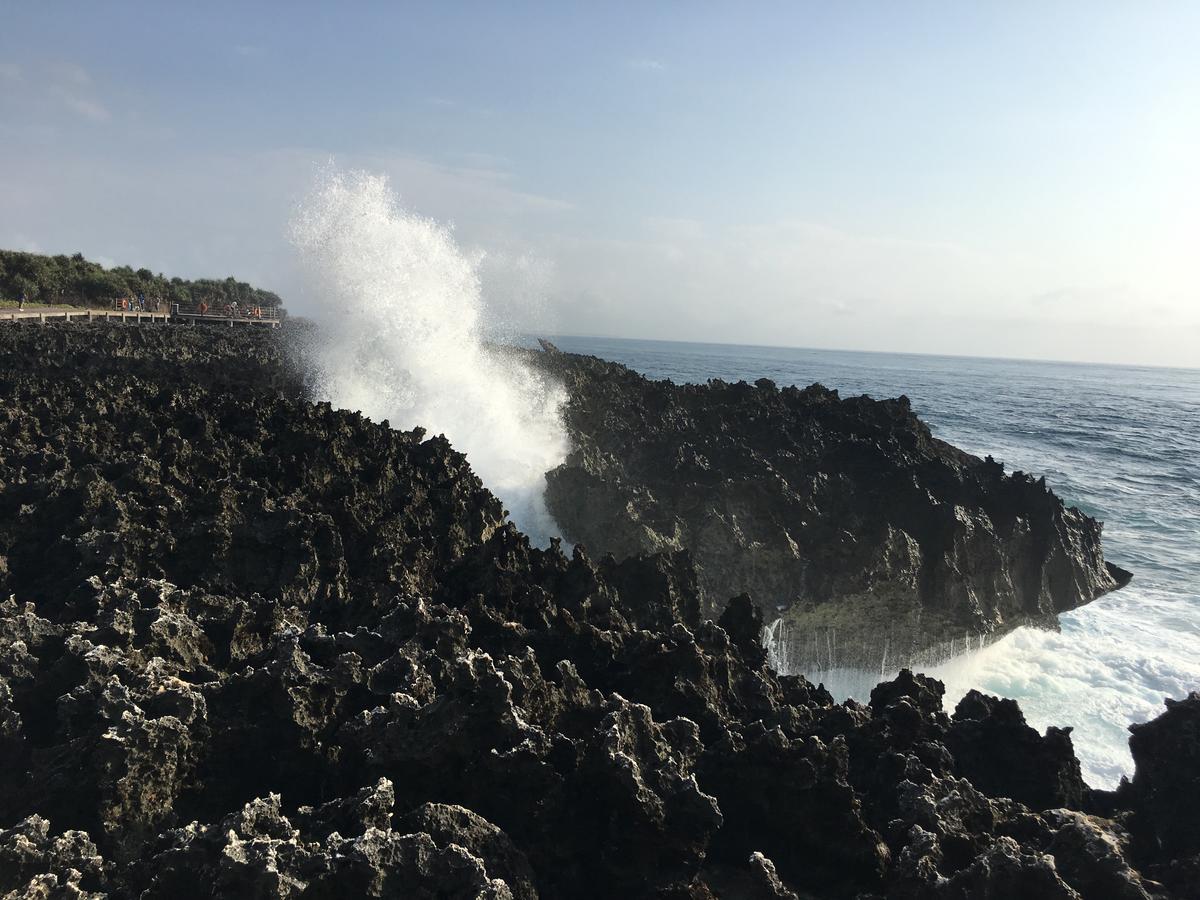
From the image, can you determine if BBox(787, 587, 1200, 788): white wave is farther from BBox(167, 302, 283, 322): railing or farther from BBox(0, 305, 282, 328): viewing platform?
BBox(167, 302, 283, 322): railing

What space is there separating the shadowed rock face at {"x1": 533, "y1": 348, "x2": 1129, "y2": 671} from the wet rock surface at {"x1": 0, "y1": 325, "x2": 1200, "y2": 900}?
5.15 meters

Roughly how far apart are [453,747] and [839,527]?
11.3 metres

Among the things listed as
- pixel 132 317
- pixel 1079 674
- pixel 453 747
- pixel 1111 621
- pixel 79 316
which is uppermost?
pixel 132 317

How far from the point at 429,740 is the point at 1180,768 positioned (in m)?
6.41

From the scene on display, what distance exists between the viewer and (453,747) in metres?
5.49

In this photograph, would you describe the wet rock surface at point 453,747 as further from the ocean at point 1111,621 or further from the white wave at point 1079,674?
the ocean at point 1111,621

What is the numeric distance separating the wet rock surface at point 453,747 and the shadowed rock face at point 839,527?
5.15 meters

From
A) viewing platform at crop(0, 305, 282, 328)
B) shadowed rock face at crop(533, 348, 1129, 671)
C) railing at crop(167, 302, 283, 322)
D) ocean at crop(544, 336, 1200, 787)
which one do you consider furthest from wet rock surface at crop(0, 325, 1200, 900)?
railing at crop(167, 302, 283, 322)

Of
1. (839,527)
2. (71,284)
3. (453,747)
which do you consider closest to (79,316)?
(71,284)

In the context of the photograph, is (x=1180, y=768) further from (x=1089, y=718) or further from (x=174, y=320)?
(x=174, y=320)

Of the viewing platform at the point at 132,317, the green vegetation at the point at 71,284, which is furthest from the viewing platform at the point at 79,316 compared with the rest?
the green vegetation at the point at 71,284

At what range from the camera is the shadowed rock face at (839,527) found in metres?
14.0

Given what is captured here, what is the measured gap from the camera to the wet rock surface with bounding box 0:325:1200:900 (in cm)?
460

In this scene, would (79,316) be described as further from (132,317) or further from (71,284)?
(71,284)
